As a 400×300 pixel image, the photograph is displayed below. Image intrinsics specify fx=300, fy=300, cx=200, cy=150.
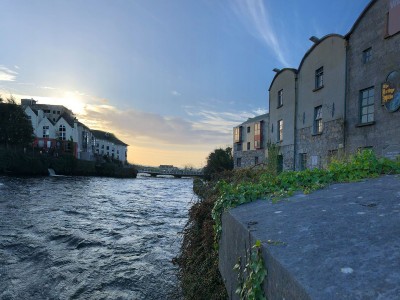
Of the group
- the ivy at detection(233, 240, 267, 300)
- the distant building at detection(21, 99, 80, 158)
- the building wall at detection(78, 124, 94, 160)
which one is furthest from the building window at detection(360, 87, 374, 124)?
the building wall at detection(78, 124, 94, 160)

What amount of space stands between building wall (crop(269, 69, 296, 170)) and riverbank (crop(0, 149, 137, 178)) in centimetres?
3840

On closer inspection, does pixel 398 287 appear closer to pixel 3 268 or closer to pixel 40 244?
pixel 3 268

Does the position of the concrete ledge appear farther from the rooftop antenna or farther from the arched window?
the arched window

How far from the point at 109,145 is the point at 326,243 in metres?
104

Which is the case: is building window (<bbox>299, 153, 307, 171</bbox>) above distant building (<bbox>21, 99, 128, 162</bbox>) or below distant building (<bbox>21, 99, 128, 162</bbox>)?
below

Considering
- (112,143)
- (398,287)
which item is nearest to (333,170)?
(398,287)

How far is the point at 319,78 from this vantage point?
19.4 meters

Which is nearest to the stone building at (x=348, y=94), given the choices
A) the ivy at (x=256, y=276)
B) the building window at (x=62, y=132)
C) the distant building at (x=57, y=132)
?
the ivy at (x=256, y=276)

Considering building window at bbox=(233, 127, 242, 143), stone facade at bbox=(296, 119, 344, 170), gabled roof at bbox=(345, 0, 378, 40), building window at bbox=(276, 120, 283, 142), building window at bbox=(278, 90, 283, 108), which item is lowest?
stone facade at bbox=(296, 119, 344, 170)

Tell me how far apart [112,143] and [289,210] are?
340 ft

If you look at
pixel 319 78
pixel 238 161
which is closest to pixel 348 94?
pixel 319 78

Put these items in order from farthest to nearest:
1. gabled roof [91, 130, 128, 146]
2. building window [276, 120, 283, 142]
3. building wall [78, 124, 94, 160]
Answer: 1. gabled roof [91, 130, 128, 146]
2. building wall [78, 124, 94, 160]
3. building window [276, 120, 283, 142]

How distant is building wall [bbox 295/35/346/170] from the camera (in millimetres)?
Answer: 16922

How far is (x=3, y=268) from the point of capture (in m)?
6.45
